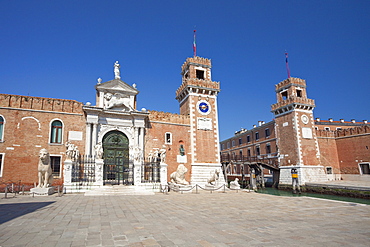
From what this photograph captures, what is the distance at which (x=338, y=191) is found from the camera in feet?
81.0

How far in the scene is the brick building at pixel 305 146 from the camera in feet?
105

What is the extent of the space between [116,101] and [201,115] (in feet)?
29.1

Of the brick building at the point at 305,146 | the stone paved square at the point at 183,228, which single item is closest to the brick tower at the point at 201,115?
the brick building at the point at 305,146

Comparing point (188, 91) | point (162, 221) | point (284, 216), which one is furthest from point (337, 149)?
point (162, 221)

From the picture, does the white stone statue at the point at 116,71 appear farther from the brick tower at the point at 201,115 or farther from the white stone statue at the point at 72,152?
the white stone statue at the point at 72,152

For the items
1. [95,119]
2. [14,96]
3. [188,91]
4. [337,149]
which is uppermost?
[188,91]

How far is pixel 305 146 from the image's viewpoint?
32312 millimetres

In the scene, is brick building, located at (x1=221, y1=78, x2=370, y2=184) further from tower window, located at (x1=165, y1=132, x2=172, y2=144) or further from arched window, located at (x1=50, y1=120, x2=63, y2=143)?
arched window, located at (x1=50, y1=120, x2=63, y2=143)

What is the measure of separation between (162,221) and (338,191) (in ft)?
78.9

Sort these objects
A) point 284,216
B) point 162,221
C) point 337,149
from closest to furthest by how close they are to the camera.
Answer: point 162,221, point 284,216, point 337,149

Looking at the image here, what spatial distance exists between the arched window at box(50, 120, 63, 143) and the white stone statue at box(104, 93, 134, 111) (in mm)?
4095

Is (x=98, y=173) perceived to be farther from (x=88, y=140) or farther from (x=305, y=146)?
(x=305, y=146)

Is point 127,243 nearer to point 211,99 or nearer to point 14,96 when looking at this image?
point 14,96

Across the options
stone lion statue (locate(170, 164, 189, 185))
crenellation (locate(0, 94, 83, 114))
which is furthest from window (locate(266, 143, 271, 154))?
crenellation (locate(0, 94, 83, 114))
